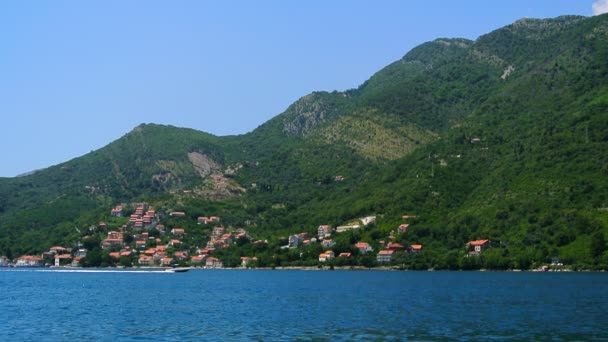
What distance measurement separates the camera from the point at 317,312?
237ft

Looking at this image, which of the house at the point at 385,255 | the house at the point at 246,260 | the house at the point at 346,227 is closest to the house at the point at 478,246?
the house at the point at 385,255

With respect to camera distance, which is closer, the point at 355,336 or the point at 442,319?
the point at 355,336

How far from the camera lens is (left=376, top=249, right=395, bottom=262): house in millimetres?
168875

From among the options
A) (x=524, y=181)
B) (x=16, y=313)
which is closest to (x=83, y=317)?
(x=16, y=313)

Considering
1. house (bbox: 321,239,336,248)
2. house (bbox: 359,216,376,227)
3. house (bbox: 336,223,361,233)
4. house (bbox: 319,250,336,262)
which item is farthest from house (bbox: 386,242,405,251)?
house (bbox: 336,223,361,233)

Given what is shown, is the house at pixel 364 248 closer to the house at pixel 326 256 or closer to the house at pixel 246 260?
the house at pixel 326 256

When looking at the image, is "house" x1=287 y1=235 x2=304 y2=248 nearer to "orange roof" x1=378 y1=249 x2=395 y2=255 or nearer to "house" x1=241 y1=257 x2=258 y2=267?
"house" x1=241 y1=257 x2=258 y2=267

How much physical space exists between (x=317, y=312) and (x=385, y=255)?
98670 mm

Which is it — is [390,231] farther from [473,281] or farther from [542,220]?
[473,281]

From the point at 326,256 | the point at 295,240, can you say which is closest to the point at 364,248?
the point at 326,256

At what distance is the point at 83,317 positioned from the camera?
69250 mm

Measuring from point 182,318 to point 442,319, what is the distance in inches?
807

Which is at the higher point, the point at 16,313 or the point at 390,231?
the point at 390,231

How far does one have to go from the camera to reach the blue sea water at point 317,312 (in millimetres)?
55281
